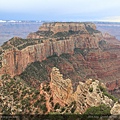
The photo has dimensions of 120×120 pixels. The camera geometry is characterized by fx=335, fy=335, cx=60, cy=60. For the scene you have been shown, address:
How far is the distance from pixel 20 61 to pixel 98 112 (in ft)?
175

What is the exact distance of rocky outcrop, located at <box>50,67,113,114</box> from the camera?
113 ft

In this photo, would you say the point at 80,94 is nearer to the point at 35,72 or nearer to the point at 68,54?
the point at 35,72

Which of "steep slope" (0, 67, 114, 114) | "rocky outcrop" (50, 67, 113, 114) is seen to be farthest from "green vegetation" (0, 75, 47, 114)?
"rocky outcrop" (50, 67, 113, 114)

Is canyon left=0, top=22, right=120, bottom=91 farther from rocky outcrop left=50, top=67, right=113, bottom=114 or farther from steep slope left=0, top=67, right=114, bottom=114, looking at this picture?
rocky outcrop left=50, top=67, right=113, bottom=114

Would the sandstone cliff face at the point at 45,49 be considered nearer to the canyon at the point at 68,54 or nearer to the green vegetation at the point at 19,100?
the canyon at the point at 68,54

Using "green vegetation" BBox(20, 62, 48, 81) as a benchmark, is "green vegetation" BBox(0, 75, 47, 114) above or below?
above

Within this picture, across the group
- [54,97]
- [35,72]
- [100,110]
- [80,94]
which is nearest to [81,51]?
[35,72]

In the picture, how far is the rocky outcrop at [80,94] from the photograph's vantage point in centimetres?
3459

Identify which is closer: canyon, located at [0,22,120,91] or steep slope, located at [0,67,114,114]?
steep slope, located at [0,67,114,114]

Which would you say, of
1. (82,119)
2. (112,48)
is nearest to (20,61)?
(82,119)

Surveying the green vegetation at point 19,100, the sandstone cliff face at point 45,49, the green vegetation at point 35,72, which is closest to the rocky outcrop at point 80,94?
the green vegetation at point 19,100

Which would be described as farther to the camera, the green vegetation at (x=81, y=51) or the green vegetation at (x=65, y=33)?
the green vegetation at (x=65, y=33)

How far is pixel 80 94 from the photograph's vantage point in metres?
38.5

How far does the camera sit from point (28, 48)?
87.1 m
